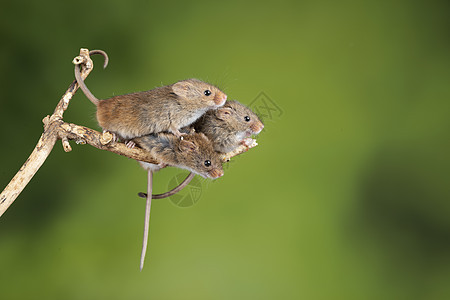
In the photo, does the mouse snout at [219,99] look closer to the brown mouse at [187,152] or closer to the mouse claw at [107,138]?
the brown mouse at [187,152]

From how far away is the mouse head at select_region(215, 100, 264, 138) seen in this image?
1839 millimetres

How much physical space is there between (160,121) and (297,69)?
1.56 m

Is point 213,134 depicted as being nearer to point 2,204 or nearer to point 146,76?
point 2,204

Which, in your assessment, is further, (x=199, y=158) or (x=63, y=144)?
(x=63, y=144)

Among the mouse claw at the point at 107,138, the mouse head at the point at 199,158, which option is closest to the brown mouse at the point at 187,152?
the mouse head at the point at 199,158

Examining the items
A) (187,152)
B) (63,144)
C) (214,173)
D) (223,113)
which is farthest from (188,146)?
(63,144)

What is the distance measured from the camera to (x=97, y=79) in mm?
2932

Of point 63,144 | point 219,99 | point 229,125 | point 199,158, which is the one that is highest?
point 219,99

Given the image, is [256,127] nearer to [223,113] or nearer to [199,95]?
[223,113]

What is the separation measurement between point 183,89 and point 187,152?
0.73 ft

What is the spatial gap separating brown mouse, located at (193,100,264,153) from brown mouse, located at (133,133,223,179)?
0.29ft

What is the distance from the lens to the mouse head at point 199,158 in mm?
1682

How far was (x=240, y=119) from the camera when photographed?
1846mm

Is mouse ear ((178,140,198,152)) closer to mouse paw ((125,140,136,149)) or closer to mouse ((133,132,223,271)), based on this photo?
mouse ((133,132,223,271))
